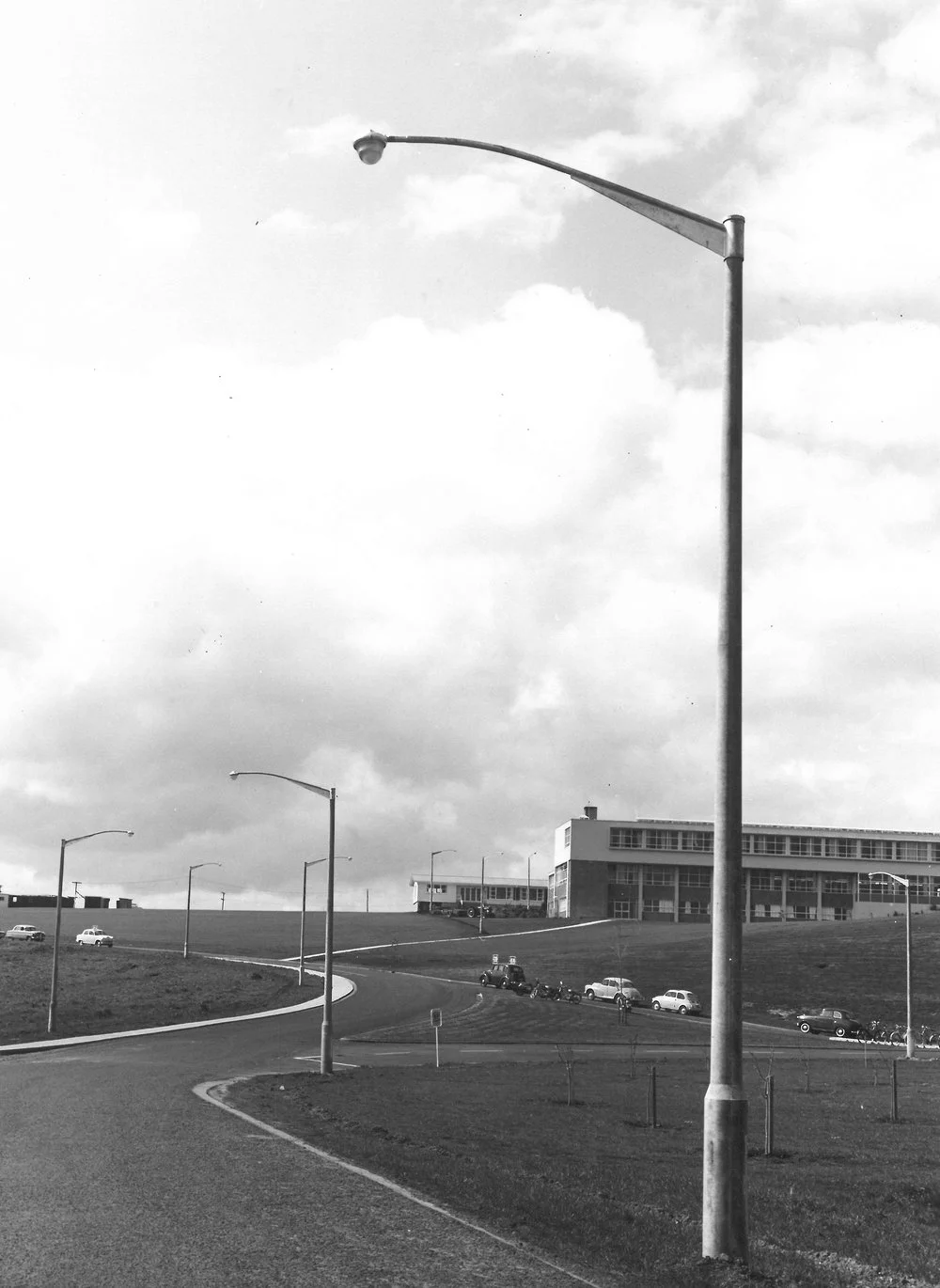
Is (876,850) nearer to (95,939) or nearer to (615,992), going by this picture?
(615,992)

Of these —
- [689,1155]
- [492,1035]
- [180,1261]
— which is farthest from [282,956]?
[180,1261]

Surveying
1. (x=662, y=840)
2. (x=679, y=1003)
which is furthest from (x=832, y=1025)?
(x=662, y=840)

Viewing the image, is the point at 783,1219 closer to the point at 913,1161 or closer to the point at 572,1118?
the point at 913,1161

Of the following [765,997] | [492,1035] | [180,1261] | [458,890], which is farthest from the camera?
[458,890]

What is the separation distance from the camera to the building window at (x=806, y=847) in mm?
154250

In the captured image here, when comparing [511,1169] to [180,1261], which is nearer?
[180,1261]

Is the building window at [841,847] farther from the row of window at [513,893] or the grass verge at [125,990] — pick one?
the grass verge at [125,990]

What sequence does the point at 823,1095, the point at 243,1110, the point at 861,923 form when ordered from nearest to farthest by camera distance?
the point at 243,1110 < the point at 823,1095 < the point at 861,923

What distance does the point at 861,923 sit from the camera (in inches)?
4380

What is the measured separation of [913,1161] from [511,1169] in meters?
7.18

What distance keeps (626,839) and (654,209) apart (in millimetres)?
145639

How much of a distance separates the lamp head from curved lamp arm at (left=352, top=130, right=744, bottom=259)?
200mm

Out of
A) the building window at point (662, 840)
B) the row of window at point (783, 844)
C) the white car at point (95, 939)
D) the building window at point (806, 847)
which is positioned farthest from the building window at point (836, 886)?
the white car at point (95, 939)

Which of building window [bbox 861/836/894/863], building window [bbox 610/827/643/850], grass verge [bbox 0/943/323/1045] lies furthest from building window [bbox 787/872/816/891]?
grass verge [bbox 0/943/323/1045]
